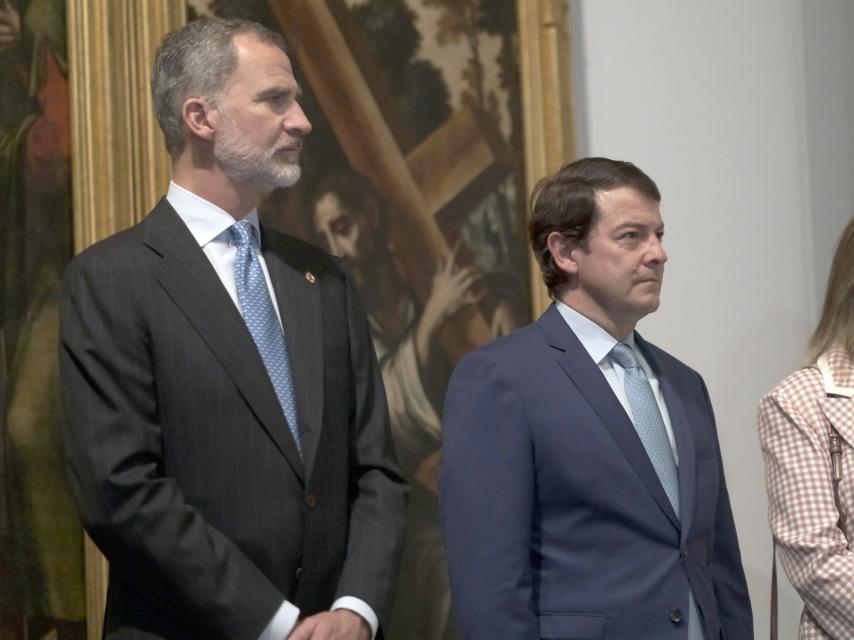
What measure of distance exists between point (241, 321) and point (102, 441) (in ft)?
1.30

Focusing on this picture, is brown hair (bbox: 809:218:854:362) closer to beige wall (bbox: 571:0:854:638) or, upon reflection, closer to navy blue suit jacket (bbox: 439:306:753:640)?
navy blue suit jacket (bbox: 439:306:753:640)

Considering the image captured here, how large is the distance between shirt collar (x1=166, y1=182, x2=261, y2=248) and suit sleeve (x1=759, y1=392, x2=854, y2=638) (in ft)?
4.59

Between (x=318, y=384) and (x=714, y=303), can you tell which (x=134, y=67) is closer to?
(x=318, y=384)

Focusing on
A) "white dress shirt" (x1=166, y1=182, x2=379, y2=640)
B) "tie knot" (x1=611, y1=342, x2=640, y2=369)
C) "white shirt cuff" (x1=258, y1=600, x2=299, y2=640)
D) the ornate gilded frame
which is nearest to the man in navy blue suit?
"tie knot" (x1=611, y1=342, x2=640, y2=369)

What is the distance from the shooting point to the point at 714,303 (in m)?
4.88

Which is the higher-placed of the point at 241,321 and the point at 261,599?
the point at 241,321

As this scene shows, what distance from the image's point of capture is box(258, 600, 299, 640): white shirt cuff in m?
2.77

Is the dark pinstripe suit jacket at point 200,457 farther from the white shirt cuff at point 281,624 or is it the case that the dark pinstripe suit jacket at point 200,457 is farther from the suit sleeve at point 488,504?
the suit sleeve at point 488,504

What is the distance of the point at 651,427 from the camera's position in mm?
3270

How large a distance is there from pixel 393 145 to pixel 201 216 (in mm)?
1275

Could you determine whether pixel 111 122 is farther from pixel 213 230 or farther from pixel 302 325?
pixel 302 325

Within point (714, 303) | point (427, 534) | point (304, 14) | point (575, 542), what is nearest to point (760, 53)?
point (714, 303)

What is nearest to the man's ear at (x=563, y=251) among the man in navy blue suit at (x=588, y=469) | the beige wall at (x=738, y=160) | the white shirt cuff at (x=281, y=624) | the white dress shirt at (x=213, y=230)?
the man in navy blue suit at (x=588, y=469)

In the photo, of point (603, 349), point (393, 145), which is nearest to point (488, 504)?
point (603, 349)
